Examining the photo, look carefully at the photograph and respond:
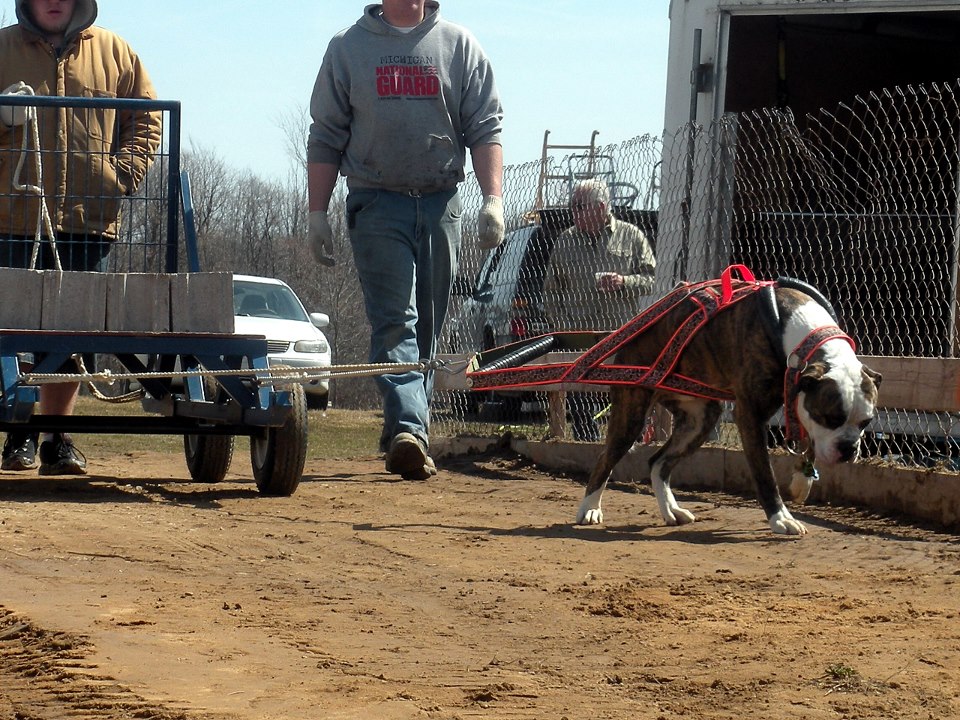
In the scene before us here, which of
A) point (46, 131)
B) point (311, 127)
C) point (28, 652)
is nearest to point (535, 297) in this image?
point (311, 127)

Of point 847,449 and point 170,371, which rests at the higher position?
point 170,371

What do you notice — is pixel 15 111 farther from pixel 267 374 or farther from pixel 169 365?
pixel 267 374

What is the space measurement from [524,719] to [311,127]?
17.0ft

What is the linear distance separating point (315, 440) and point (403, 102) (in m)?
6.11

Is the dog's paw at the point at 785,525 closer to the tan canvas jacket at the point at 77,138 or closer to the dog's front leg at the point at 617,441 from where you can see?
the dog's front leg at the point at 617,441

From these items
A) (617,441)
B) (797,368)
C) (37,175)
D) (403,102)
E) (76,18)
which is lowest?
(617,441)

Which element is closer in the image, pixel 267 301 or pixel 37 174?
pixel 37 174

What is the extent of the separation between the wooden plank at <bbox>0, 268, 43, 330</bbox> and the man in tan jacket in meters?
0.63

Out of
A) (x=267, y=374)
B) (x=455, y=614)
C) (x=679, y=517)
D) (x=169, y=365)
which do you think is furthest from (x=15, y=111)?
(x=455, y=614)

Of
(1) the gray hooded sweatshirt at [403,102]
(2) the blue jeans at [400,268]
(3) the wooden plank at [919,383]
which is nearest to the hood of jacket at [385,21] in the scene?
(1) the gray hooded sweatshirt at [403,102]

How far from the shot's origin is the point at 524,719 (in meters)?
3.03

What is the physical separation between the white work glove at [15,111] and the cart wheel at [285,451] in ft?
5.80

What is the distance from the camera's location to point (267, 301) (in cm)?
1930

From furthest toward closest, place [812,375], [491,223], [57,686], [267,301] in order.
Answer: [267,301], [491,223], [812,375], [57,686]
